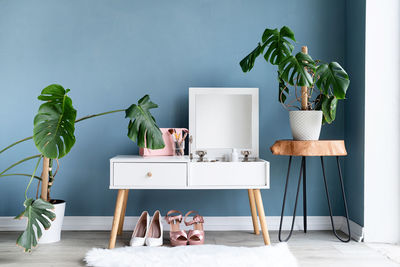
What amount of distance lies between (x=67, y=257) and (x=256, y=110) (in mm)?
1515

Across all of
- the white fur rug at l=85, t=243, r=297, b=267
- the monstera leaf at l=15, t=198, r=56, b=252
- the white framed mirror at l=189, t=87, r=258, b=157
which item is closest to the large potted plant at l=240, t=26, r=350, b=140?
the white framed mirror at l=189, t=87, r=258, b=157

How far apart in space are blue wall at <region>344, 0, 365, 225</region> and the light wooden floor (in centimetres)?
27

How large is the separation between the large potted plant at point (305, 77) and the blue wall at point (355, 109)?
0.85 feet

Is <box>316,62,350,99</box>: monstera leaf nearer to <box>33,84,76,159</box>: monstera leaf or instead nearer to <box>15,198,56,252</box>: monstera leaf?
<box>33,84,76,159</box>: monstera leaf

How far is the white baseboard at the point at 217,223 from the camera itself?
2.50 m

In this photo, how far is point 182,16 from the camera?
2.57 metres

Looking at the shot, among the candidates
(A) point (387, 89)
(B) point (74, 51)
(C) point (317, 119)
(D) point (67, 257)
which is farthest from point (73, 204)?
(A) point (387, 89)

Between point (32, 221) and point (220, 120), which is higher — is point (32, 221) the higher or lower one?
the lower one

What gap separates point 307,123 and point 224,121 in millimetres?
575

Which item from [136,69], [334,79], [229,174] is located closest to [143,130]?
[229,174]

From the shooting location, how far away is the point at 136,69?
8.41 feet

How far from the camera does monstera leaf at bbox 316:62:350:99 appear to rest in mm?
1973

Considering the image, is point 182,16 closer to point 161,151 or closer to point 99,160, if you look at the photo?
point 161,151

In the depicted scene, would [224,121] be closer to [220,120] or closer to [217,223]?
[220,120]
